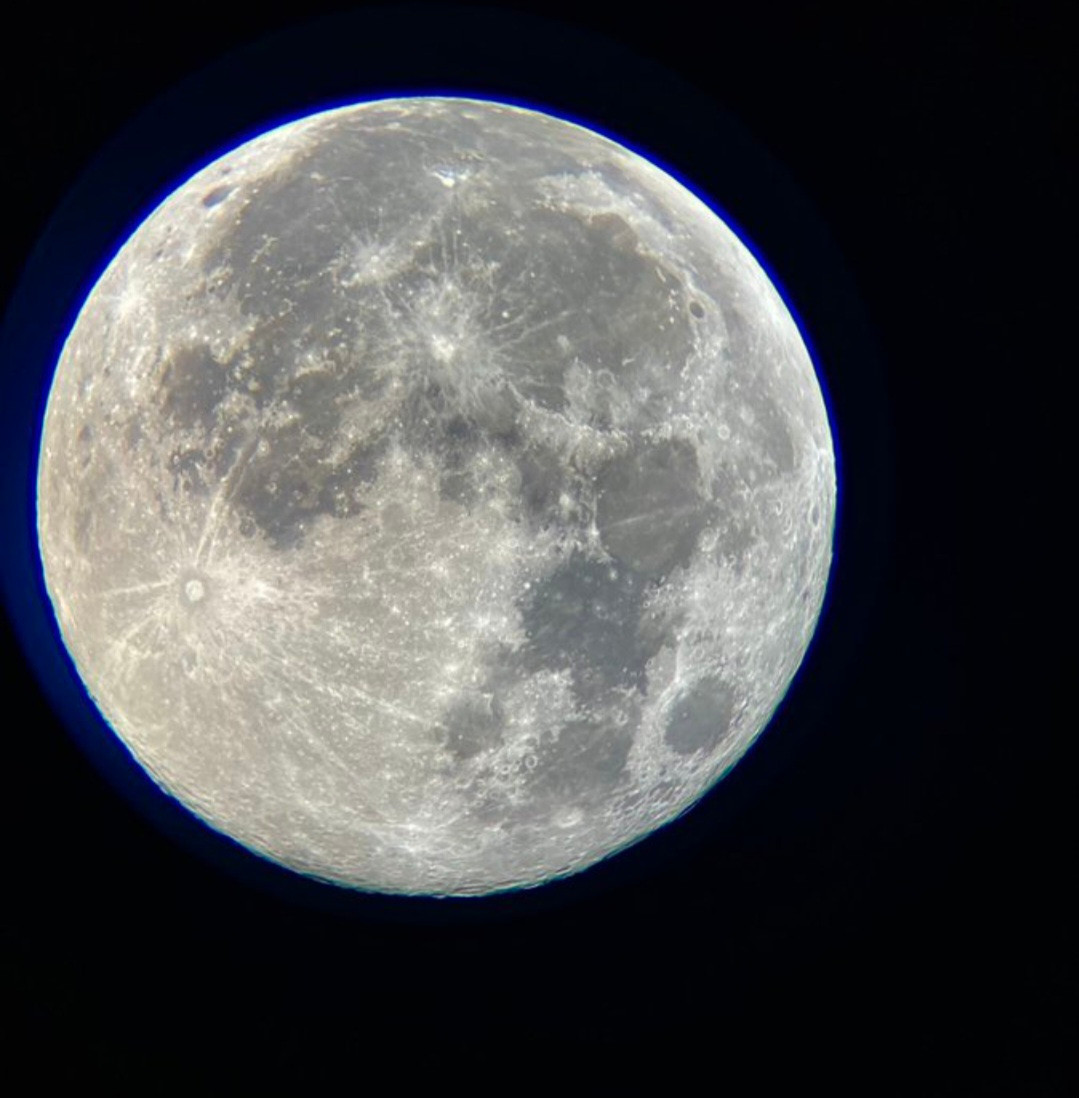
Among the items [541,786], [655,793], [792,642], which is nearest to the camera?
[541,786]

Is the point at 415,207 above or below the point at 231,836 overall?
above

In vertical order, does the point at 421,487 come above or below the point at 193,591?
above

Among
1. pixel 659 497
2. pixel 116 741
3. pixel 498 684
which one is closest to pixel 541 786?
pixel 498 684

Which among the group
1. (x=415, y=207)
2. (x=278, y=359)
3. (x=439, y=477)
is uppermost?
(x=415, y=207)

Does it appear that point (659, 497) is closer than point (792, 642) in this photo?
Yes

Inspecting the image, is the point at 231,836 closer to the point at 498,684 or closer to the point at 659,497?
the point at 498,684

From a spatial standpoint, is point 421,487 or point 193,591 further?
point 193,591

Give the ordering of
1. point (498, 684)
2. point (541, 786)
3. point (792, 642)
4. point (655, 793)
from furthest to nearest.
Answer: point (792, 642) < point (655, 793) < point (541, 786) < point (498, 684)
